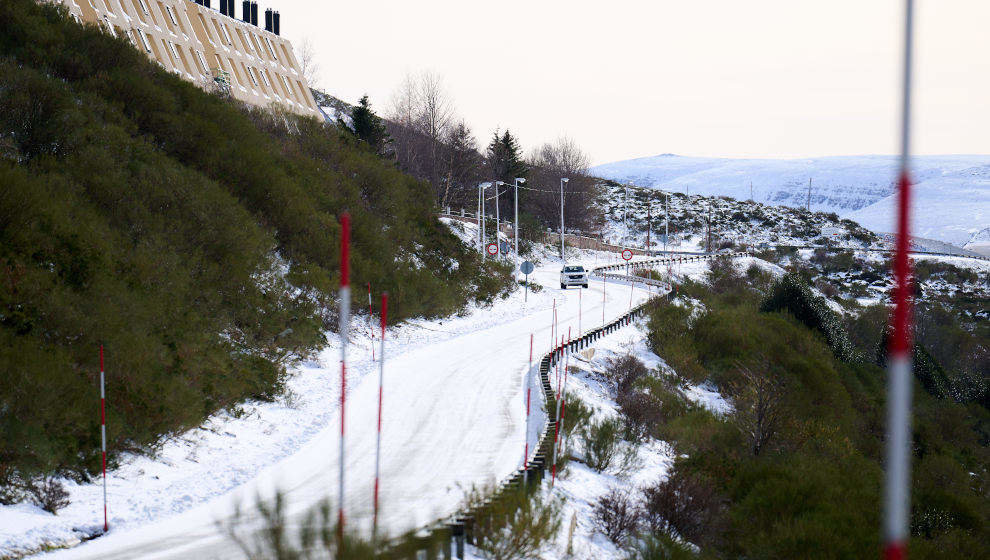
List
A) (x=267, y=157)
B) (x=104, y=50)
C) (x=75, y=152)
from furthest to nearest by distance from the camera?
(x=267, y=157)
(x=104, y=50)
(x=75, y=152)

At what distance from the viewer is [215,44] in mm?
50000

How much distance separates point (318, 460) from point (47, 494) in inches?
179

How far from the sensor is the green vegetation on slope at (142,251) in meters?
11.8

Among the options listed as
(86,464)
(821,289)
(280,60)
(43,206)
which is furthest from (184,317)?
(821,289)

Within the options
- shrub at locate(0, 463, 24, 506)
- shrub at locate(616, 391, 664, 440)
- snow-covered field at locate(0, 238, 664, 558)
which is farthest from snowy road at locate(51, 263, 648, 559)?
shrub at locate(616, 391, 664, 440)

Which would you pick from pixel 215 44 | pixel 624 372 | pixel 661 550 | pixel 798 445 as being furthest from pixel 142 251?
pixel 215 44

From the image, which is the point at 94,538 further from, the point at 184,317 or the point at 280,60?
the point at 280,60

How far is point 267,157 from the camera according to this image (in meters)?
28.3

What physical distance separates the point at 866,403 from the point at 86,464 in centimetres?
2734

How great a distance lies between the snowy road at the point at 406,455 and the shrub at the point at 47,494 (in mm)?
916

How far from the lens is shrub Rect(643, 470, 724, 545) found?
11945mm

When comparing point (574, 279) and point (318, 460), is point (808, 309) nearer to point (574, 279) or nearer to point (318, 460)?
point (574, 279)

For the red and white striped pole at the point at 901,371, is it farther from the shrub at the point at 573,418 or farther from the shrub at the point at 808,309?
the shrub at the point at 808,309

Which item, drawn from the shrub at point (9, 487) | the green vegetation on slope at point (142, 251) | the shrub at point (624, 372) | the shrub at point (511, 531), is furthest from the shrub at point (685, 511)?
the shrub at point (624, 372)
